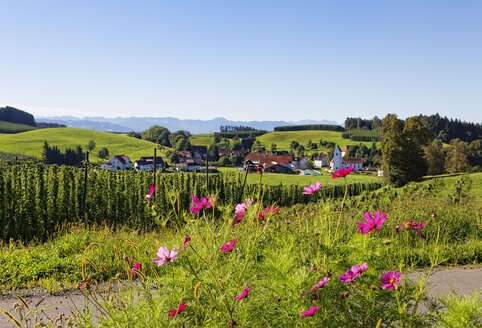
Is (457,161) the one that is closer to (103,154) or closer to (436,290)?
(436,290)

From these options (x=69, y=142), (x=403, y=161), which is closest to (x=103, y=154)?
(x=69, y=142)

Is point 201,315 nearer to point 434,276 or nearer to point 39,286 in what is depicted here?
point 39,286

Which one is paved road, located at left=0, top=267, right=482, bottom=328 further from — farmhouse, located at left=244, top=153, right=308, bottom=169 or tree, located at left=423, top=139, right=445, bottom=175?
farmhouse, located at left=244, top=153, right=308, bottom=169

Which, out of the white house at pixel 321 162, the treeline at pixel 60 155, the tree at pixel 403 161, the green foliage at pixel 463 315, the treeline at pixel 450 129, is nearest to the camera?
the green foliage at pixel 463 315

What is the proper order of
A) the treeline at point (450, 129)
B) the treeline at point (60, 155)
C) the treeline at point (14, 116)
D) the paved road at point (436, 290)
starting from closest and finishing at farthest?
the paved road at point (436, 290) → the treeline at point (60, 155) → the treeline at point (450, 129) → the treeline at point (14, 116)

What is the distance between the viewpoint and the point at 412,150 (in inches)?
1131

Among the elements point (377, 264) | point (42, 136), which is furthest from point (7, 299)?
point (42, 136)

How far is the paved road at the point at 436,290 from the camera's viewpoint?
431cm

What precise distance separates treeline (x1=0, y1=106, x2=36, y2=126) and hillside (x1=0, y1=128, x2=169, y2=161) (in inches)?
2694

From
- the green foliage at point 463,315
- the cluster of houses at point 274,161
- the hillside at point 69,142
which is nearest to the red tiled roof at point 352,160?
the cluster of houses at point 274,161

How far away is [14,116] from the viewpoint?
163 metres

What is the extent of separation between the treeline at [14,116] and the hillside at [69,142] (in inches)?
2694

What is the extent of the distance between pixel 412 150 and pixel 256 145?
103 m

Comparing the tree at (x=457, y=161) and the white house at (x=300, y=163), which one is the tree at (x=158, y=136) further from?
the tree at (x=457, y=161)
